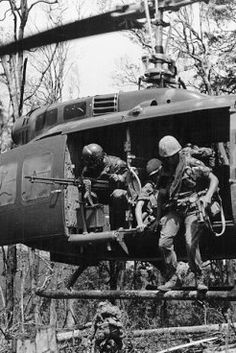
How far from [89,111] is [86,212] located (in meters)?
1.83

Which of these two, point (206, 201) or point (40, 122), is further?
point (40, 122)

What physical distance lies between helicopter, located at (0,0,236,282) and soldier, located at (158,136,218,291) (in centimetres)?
44

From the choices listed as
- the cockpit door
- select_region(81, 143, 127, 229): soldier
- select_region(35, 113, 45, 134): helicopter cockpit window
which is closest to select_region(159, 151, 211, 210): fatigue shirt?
select_region(81, 143, 127, 229): soldier

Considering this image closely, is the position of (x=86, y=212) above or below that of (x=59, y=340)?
above

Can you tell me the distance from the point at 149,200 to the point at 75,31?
540 cm

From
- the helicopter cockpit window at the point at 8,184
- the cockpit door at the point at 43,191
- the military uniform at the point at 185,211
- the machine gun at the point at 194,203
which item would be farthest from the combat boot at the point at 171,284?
the helicopter cockpit window at the point at 8,184

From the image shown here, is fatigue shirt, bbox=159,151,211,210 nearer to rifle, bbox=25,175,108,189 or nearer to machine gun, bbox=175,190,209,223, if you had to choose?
machine gun, bbox=175,190,209,223

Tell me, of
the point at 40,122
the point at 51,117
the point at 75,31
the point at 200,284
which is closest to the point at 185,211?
the point at 200,284

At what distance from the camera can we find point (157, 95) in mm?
10359

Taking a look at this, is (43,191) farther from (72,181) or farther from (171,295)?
(171,295)

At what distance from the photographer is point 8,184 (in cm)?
1074

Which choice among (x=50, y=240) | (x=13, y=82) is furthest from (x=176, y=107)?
(x=13, y=82)

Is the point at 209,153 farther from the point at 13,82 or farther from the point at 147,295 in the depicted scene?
the point at 13,82

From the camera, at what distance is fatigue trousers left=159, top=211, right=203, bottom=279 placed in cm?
870
